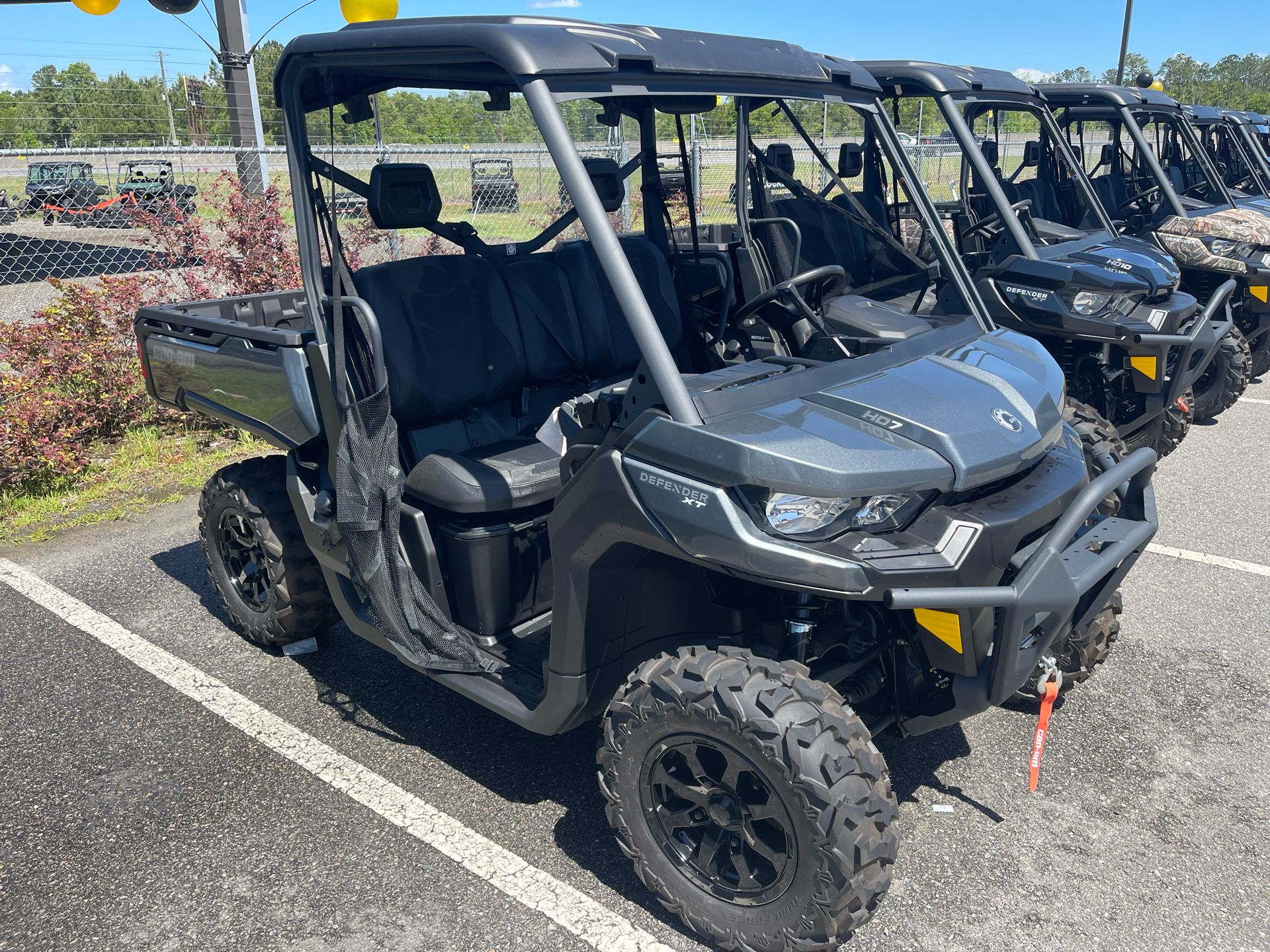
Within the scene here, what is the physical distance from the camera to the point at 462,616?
3.22 meters

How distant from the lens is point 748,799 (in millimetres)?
2424

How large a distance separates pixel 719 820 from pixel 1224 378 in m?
5.99

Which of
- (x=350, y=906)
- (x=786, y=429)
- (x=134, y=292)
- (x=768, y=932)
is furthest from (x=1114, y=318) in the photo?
(x=134, y=292)

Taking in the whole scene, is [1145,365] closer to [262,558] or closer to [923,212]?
[923,212]

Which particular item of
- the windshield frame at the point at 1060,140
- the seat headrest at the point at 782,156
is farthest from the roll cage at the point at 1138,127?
the seat headrest at the point at 782,156

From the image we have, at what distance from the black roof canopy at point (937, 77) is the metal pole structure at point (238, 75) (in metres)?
4.90

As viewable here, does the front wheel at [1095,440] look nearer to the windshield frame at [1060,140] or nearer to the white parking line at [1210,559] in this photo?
the white parking line at [1210,559]

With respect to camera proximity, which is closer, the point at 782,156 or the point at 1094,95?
the point at 782,156

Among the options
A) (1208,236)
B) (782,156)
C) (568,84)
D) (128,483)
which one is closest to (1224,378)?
(1208,236)

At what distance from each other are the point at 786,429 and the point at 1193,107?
31.5ft

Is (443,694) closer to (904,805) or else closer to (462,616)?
(462,616)

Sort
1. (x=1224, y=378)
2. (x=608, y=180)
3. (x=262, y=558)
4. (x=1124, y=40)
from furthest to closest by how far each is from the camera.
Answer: (x=1124, y=40), (x=1224, y=378), (x=262, y=558), (x=608, y=180)

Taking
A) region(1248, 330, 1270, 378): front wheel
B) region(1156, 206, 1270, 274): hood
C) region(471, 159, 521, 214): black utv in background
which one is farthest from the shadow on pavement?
region(471, 159, 521, 214): black utv in background

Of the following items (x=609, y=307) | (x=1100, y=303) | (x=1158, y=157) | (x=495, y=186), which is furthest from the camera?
(x=495, y=186)
